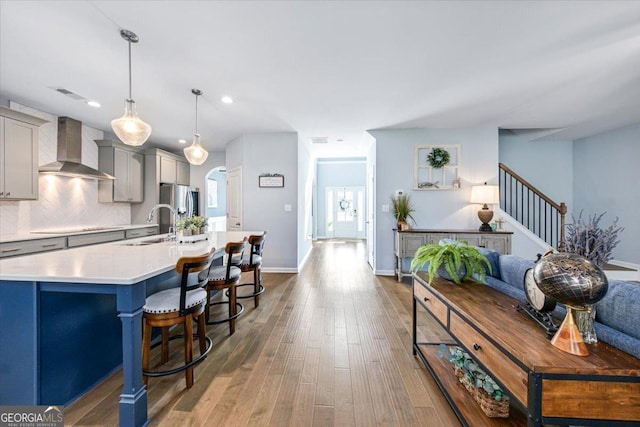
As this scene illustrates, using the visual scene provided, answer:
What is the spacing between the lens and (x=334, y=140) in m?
5.79

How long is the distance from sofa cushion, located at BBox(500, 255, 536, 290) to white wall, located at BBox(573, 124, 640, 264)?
5.26 m

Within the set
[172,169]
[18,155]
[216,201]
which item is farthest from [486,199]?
[216,201]

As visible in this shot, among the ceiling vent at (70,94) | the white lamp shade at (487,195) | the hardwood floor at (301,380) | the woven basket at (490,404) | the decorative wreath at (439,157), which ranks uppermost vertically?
the ceiling vent at (70,94)

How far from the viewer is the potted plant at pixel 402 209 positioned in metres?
4.54

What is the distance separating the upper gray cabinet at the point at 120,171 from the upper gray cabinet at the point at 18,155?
125cm

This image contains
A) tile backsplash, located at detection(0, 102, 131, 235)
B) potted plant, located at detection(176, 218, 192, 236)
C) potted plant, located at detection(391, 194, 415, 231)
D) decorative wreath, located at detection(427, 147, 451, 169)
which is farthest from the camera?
decorative wreath, located at detection(427, 147, 451, 169)

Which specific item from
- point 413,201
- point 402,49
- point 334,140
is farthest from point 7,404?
point 334,140

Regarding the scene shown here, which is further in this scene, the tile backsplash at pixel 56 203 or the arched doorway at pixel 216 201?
the arched doorway at pixel 216 201

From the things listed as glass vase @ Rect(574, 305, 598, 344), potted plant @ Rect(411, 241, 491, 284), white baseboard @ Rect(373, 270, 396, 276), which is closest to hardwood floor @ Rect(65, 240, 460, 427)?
potted plant @ Rect(411, 241, 491, 284)

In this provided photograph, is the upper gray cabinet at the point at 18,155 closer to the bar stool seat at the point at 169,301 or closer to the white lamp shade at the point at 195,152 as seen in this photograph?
the white lamp shade at the point at 195,152

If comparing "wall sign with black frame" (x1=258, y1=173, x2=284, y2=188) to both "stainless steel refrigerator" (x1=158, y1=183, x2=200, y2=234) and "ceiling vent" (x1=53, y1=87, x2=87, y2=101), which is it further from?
"ceiling vent" (x1=53, y1=87, x2=87, y2=101)

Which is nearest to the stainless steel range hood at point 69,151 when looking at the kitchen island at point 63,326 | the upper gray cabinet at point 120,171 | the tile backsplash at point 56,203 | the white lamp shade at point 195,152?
the tile backsplash at point 56,203

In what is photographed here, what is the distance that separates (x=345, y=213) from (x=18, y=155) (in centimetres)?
820

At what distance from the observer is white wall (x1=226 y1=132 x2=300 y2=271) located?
5.06 meters
